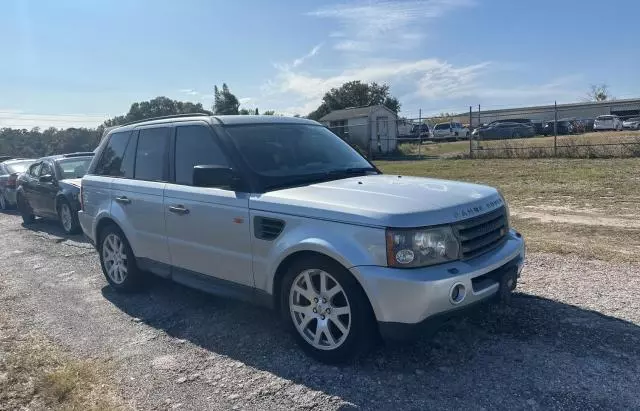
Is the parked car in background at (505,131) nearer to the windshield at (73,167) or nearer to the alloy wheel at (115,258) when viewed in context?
the windshield at (73,167)

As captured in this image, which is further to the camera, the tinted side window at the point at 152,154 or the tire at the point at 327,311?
the tinted side window at the point at 152,154

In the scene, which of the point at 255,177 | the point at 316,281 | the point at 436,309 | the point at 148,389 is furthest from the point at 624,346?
the point at 148,389

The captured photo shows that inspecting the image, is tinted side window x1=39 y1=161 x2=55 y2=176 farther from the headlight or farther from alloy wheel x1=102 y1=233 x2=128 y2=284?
the headlight

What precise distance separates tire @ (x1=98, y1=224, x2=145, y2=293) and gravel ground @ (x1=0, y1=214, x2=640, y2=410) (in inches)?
6.6

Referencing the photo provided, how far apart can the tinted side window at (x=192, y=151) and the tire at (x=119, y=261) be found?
1311mm

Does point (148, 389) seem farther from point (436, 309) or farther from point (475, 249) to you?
point (475, 249)

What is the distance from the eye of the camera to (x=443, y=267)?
11.2 ft

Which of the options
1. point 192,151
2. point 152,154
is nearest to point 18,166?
point 152,154

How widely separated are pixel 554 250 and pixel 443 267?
149 inches

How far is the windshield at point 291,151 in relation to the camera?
449 cm

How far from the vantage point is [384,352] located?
3.94 metres

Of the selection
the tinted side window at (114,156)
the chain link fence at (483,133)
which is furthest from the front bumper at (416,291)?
the chain link fence at (483,133)

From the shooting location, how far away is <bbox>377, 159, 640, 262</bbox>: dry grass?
680 cm

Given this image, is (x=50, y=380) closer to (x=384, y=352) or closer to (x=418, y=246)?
(x=384, y=352)
